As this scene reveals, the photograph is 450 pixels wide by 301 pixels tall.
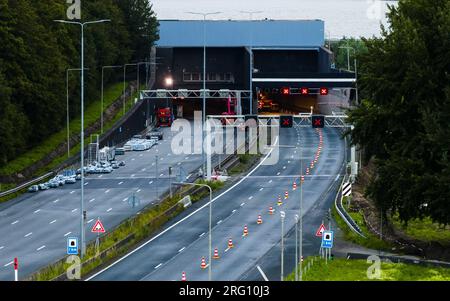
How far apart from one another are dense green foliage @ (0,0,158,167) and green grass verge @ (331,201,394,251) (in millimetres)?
35023

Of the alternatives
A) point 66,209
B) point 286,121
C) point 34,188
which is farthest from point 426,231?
point 34,188

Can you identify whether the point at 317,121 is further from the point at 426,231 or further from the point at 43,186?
the point at 426,231

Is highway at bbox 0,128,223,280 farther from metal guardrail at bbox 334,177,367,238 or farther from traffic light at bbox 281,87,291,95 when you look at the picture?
traffic light at bbox 281,87,291,95

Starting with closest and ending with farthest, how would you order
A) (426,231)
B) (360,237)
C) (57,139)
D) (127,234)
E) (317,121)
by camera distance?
(360,237)
(127,234)
(426,231)
(317,121)
(57,139)

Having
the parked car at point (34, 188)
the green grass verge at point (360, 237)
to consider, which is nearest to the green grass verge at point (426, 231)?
the green grass verge at point (360, 237)

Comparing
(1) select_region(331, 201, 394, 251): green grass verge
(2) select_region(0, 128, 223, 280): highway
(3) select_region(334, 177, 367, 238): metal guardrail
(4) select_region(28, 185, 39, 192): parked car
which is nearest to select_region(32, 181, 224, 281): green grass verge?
(2) select_region(0, 128, 223, 280): highway

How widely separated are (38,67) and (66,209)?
2982cm

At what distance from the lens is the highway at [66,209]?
6309 centimetres

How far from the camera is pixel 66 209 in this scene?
81.1 m

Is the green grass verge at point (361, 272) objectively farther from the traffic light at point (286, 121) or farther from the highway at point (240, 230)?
the traffic light at point (286, 121)

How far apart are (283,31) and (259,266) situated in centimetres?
11002

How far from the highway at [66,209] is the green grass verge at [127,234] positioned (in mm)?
1902

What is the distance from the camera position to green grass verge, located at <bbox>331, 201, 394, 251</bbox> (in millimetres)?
60144
